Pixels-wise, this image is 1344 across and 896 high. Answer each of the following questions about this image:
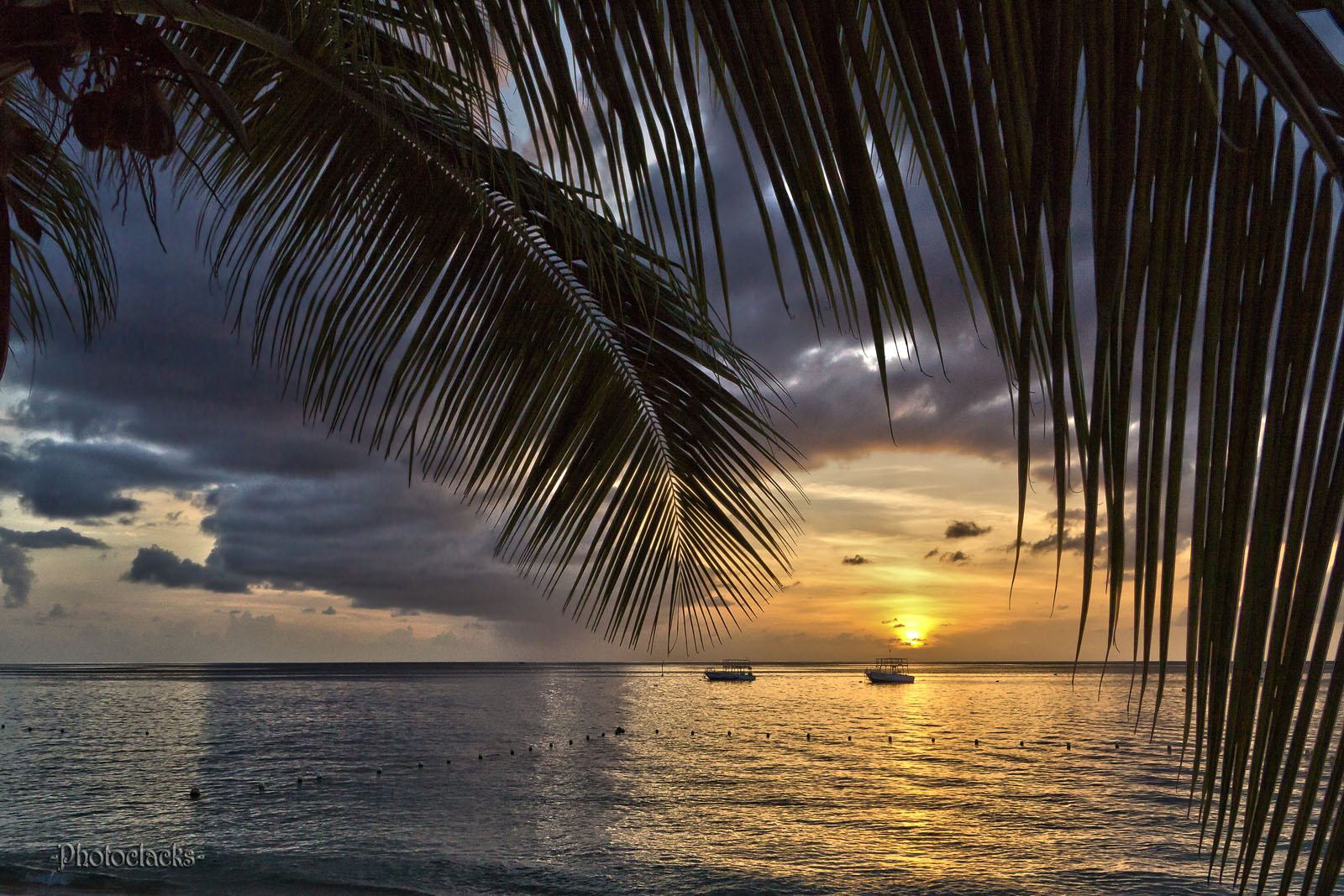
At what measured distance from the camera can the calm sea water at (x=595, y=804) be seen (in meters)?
17.9

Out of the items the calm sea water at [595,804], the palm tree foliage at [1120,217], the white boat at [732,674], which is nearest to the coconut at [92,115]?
the palm tree foliage at [1120,217]

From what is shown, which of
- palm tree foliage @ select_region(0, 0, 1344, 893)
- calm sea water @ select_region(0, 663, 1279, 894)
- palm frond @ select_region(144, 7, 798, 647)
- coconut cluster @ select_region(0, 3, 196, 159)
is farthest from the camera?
calm sea water @ select_region(0, 663, 1279, 894)

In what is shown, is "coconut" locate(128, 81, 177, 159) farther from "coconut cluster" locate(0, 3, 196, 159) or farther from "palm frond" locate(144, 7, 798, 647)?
"palm frond" locate(144, 7, 798, 647)

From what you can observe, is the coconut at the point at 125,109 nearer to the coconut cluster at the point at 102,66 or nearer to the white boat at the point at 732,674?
the coconut cluster at the point at 102,66

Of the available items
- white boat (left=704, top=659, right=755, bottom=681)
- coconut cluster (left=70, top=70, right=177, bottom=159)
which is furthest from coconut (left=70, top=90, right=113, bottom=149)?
white boat (left=704, top=659, right=755, bottom=681)

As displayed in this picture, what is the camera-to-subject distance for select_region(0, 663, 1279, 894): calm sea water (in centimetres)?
1791

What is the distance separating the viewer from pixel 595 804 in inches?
1008

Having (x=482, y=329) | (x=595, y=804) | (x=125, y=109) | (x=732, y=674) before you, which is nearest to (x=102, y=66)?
(x=125, y=109)

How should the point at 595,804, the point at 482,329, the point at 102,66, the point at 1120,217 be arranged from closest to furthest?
the point at 1120,217 < the point at 102,66 < the point at 482,329 < the point at 595,804

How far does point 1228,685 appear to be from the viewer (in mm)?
532

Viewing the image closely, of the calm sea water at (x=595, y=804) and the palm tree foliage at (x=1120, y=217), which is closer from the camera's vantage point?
the palm tree foliage at (x=1120, y=217)

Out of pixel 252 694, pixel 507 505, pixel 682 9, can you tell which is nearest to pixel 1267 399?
pixel 682 9

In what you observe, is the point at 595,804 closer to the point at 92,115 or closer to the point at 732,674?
the point at 92,115

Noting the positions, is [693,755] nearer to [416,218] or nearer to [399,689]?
[416,218]
